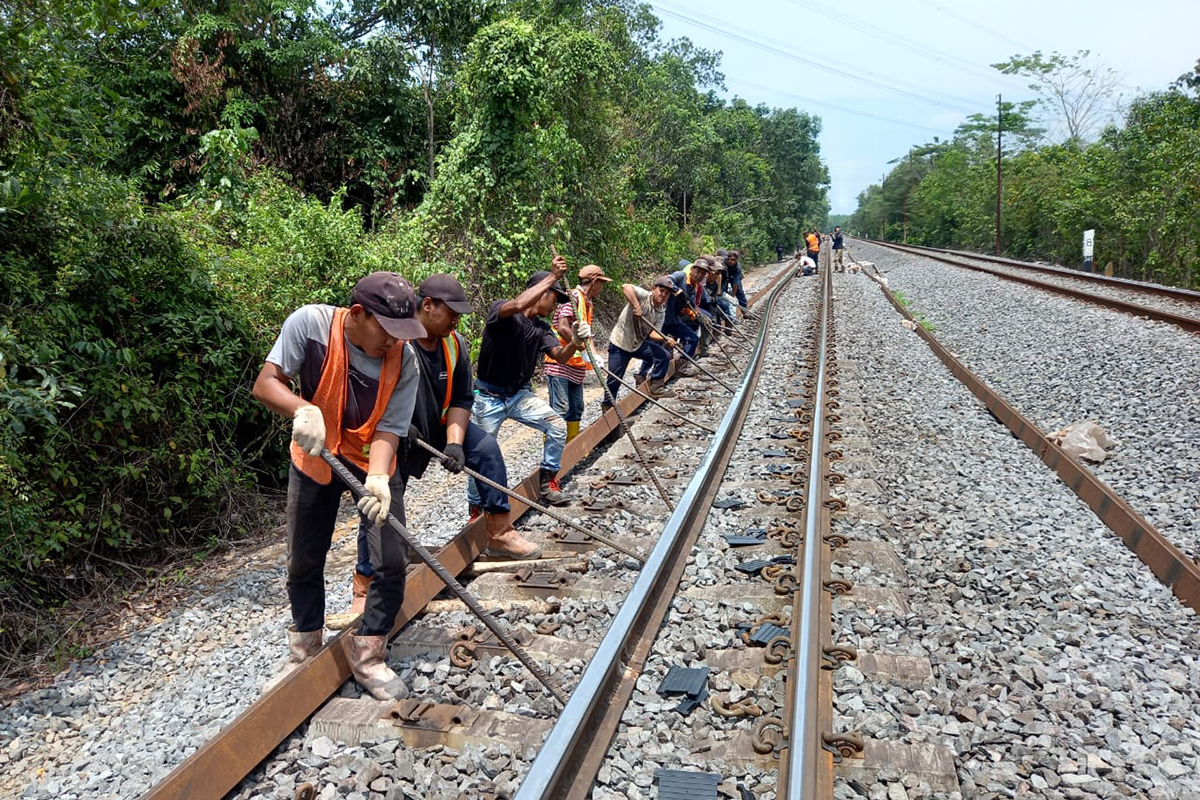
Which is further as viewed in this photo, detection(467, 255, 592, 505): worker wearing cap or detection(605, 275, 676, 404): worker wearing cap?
detection(605, 275, 676, 404): worker wearing cap

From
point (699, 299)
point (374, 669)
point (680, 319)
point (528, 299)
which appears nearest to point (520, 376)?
point (528, 299)

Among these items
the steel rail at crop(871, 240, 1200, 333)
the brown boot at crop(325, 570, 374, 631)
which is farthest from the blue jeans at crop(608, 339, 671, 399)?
the steel rail at crop(871, 240, 1200, 333)

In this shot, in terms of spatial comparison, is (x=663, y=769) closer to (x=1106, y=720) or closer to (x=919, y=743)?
(x=919, y=743)

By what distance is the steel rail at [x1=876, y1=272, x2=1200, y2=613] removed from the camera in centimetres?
415

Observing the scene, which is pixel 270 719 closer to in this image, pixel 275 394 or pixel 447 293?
pixel 275 394

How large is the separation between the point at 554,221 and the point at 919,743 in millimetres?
10568

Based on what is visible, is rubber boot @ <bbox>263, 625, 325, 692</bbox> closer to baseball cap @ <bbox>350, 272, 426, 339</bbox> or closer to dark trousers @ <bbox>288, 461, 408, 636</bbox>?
dark trousers @ <bbox>288, 461, 408, 636</bbox>

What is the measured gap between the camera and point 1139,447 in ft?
22.0

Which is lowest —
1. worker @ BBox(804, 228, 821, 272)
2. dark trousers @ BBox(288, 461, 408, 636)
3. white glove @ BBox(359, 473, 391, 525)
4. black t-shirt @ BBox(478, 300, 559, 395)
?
dark trousers @ BBox(288, 461, 408, 636)

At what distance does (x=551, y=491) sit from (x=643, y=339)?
13.6 ft

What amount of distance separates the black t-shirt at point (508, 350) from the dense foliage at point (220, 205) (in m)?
2.09

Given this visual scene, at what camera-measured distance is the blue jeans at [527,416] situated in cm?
554

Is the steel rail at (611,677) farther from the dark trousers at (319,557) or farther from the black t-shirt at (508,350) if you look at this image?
the black t-shirt at (508,350)

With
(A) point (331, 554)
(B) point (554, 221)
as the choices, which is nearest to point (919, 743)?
(A) point (331, 554)
